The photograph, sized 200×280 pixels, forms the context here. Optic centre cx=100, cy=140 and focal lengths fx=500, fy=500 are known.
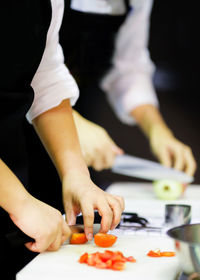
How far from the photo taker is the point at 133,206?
1391mm

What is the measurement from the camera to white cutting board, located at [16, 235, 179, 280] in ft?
2.27

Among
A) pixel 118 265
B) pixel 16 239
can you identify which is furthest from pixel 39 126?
pixel 118 265

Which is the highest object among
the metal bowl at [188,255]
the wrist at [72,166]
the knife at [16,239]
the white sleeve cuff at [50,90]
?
the white sleeve cuff at [50,90]

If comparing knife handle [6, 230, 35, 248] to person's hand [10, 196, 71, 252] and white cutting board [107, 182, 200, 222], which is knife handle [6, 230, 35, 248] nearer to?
person's hand [10, 196, 71, 252]

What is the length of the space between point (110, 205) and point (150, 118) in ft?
3.88

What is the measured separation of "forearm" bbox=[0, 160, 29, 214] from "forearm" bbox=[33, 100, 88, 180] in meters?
0.22

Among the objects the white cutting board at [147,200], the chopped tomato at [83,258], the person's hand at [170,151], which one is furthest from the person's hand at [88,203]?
the person's hand at [170,151]

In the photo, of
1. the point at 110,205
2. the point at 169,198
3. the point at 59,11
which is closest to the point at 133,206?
the point at 169,198

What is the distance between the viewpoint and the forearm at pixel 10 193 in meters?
0.74

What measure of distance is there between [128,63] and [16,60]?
1203 millimetres

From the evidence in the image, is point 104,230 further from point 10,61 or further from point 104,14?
point 104,14

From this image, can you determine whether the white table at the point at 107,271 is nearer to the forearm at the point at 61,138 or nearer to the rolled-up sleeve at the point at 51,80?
the forearm at the point at 61,138

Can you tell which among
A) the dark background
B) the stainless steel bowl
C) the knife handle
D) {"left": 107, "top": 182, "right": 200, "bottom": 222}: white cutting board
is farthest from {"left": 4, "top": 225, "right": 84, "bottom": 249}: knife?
the dark background

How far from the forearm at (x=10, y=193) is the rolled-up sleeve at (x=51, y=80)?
27cm
